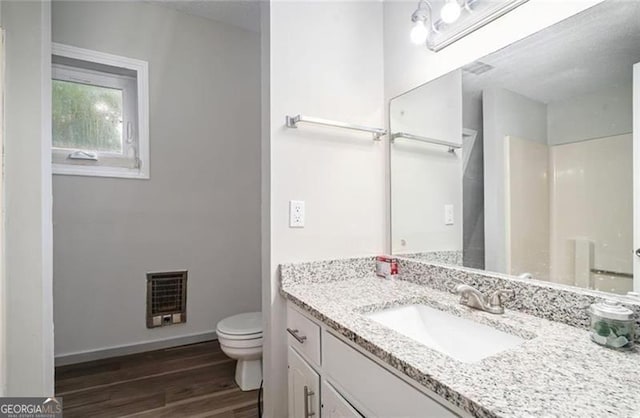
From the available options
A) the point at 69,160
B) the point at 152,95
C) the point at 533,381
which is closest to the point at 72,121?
the point at 69,160

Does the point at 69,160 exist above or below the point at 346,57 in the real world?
below

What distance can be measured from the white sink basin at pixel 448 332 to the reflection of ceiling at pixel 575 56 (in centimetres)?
A: 81

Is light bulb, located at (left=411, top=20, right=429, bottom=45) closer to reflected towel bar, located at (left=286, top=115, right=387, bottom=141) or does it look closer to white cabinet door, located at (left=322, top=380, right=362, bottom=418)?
reflected towel bar, located at (left=286, top=115, right=387, bottom=141)

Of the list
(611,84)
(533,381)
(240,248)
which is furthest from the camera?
(240,248)

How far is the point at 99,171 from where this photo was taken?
227 centimetres

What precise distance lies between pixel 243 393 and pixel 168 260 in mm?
1206

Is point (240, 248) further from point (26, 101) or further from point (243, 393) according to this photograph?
point (26, 101)

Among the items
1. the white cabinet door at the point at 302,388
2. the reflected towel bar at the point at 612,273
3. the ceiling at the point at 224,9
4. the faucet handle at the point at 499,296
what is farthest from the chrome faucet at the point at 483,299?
the ceiling at the point at 224,9

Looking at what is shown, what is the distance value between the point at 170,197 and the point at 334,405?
6.93 ft

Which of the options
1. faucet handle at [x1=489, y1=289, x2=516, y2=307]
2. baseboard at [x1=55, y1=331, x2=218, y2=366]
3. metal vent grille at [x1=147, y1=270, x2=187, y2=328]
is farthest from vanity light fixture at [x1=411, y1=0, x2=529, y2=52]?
baseboard at [x1=55, y1=331, x2=218, y2=366]

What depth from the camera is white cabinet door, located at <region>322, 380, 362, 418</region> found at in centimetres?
89

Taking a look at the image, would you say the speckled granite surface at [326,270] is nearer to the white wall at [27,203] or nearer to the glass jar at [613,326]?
the glass jar at [613,326]

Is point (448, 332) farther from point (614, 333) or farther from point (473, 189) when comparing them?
point (473, 189)

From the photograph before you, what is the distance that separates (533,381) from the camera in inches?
23.8
